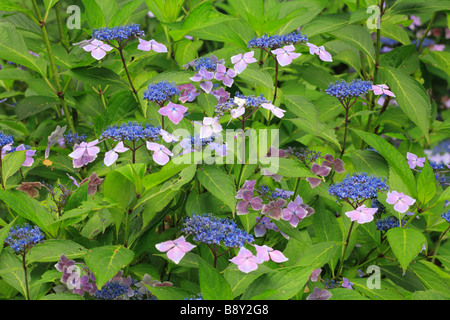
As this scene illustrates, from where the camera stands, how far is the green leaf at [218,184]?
3.83ft

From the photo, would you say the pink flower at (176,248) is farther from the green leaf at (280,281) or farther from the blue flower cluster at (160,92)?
the blue flower cluster at (160,92)

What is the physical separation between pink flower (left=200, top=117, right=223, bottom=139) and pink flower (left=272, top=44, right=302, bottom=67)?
246 mm

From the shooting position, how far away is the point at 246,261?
3.49ft

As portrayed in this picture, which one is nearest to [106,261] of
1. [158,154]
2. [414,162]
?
[158,154]

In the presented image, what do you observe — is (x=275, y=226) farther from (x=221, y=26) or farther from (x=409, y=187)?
(x=221, y=26)

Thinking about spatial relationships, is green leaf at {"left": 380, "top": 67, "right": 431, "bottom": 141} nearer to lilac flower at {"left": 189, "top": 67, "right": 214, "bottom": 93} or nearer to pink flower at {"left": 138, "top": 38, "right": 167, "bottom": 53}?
lilac flower at {"left": 189, "top": 67, "right": 214, "bottom": 93}

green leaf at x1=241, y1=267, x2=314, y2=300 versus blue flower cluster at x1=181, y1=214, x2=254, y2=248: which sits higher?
blue flower cluster at x1=181, y1=214, x2=254, y2=248

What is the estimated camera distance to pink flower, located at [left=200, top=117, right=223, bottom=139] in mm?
1236

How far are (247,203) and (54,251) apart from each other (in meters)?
0.45

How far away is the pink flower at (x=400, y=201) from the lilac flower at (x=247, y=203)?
11.7 inches

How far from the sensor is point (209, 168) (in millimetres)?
1246

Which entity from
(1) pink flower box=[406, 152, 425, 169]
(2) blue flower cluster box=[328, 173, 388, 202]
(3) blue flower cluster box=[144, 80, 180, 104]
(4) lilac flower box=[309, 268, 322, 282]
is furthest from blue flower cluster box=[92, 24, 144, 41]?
(1) pink flower box=[406, 152, 425, 169]
